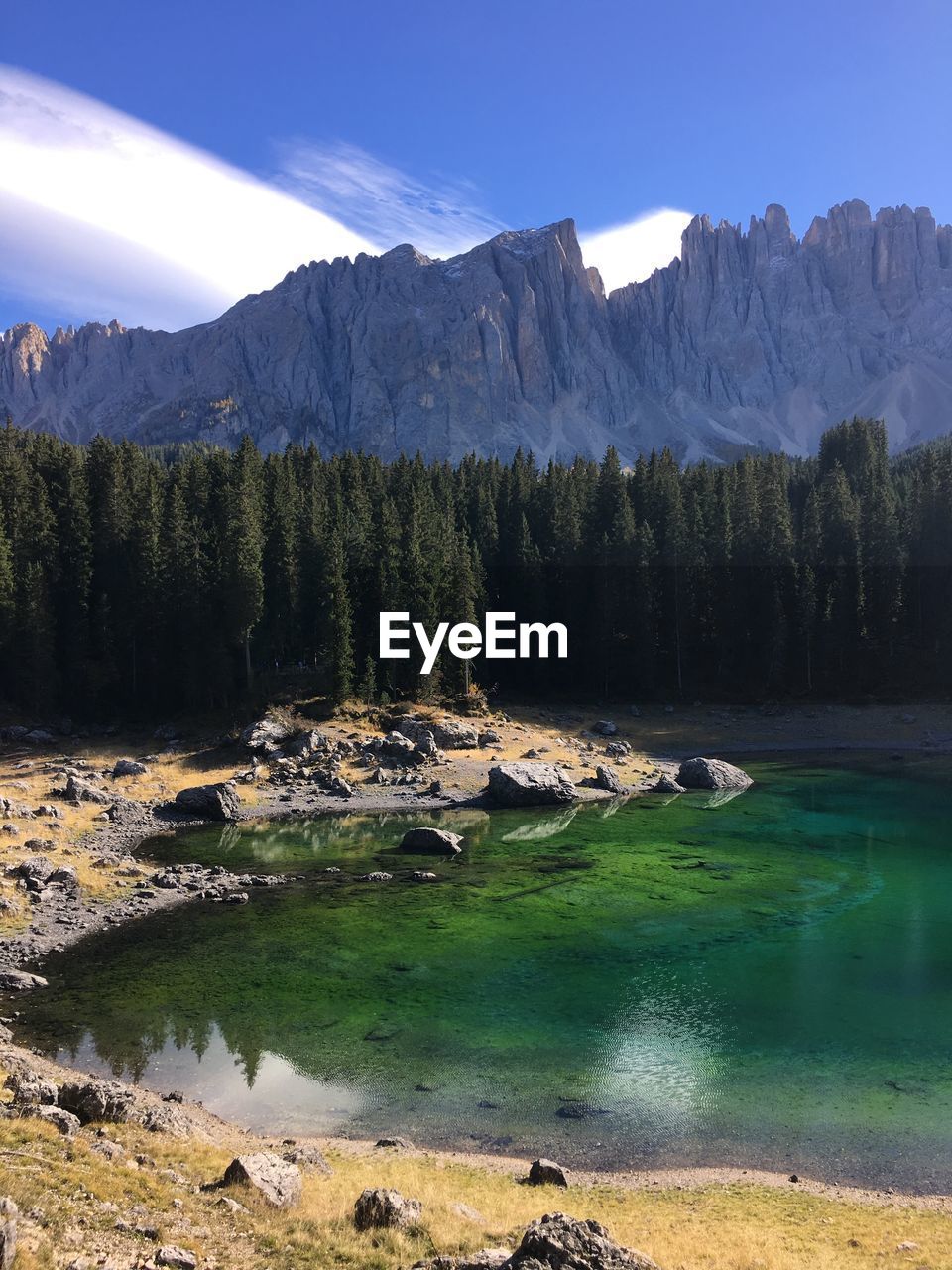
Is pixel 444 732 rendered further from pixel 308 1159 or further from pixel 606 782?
pixel 308 1159

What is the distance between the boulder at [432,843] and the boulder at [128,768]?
74.8 ft

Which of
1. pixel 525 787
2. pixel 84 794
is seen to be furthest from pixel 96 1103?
pixel 525 787

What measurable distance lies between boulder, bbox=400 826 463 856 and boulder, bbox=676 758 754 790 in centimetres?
2508

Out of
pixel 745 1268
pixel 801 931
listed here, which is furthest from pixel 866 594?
pixel 745 1268

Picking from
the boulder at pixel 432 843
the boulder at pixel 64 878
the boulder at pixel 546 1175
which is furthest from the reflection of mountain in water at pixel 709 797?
the boulder at pixel 546 1175

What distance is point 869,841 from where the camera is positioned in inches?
1930

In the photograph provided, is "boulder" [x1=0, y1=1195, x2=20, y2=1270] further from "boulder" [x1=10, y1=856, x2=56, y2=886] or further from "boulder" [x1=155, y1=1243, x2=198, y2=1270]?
"boulder" [x1=10, y1=856, x2=56, y2=886]

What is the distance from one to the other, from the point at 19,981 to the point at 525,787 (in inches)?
1442

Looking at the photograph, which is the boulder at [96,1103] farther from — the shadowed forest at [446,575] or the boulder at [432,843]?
the shadowed forest at [446,575]

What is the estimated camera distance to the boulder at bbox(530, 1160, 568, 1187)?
659 inches

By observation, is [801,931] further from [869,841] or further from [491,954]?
[869,841]

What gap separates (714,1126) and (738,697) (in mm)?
76883


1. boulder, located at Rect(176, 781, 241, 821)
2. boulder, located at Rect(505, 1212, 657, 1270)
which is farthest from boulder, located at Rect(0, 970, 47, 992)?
boulder, located at Rect(176, 781, 241, 821)

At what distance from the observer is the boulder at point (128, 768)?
5922cm
